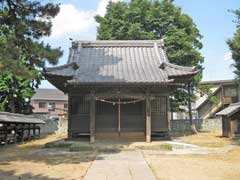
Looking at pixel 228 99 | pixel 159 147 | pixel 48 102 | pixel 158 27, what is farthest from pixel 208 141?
pixel 48 102

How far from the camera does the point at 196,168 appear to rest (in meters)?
9.94

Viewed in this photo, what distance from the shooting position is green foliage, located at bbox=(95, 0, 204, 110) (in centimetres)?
3011

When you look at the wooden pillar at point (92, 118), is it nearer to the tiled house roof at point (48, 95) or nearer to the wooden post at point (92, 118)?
the wooden post at point (92, 118)

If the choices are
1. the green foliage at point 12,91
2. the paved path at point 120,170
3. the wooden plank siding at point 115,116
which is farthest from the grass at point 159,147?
the green foliage at point 12,91

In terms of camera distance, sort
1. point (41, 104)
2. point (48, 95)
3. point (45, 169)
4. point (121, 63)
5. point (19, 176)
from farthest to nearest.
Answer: point (48, 95)
point (41, 104)
point (121, 63)
point (45, 169)
point (19, 176)

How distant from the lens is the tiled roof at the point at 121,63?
674 inches

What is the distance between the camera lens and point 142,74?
17625 mm

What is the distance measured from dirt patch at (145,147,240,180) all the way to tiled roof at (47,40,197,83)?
222 inches

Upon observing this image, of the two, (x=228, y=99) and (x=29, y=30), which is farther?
(x=228, y=99)

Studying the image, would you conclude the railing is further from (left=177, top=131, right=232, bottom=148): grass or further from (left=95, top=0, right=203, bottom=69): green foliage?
(left=177, top=131, right=232, bottom=148): grass

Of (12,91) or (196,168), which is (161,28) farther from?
(196,168)

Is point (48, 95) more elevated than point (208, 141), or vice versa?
point (48, 95)

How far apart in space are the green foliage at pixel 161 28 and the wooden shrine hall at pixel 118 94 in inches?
445

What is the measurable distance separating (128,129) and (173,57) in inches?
540
